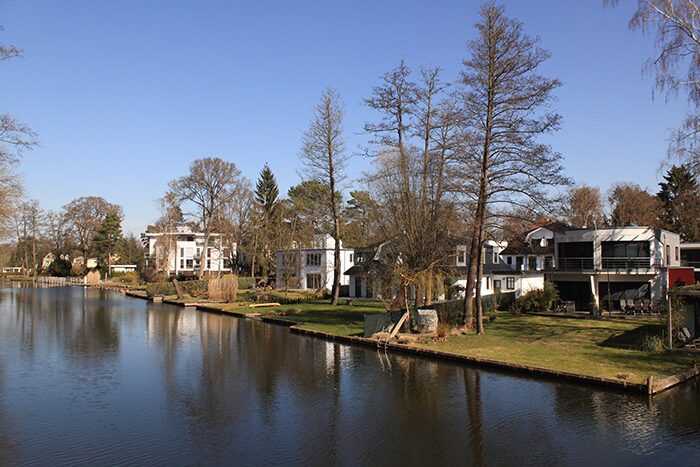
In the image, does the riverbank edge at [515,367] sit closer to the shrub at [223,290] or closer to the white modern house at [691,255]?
the shrub at [223,290]

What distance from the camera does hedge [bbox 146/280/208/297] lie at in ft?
173

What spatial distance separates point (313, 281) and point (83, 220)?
1928 inches

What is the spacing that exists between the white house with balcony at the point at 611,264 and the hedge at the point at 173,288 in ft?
109

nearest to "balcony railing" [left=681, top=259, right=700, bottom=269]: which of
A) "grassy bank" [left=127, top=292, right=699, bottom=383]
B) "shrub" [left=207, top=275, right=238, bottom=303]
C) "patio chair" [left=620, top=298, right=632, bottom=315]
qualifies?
"patio chair" [left=620, top=298, right=632, bottom=315]

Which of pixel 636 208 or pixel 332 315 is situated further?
pixel 636 208

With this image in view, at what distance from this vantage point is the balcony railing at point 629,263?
105ft

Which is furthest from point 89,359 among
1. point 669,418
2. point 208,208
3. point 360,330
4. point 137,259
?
point 137,259

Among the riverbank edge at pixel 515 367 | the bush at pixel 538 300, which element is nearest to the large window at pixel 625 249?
the bush at pixel 538 300

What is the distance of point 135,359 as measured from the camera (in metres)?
21.7

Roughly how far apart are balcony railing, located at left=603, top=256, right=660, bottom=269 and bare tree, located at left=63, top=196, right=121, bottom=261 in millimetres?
75716

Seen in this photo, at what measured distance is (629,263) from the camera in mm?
32438

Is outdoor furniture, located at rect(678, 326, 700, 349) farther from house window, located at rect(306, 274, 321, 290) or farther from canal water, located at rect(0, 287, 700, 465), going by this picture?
house window, located at rect(306, 274, 321, 290)

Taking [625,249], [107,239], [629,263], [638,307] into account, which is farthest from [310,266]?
[107,239]

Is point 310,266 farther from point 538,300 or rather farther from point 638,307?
point 638,307
